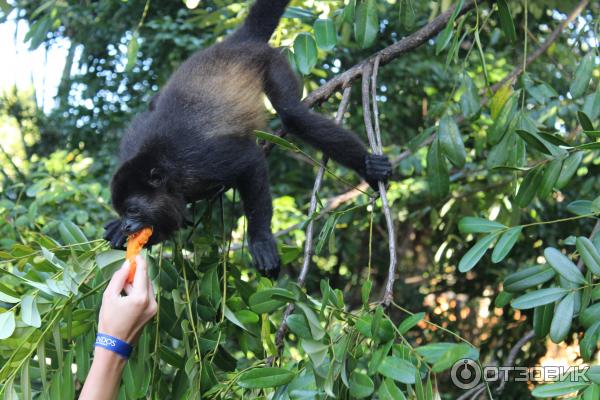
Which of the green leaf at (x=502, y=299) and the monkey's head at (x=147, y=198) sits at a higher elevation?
the green leaf at (x=502, y=299)

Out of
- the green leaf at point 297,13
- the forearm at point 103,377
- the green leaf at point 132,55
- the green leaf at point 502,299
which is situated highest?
the green leaf at point 297,13

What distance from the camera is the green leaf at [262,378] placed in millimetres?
1505

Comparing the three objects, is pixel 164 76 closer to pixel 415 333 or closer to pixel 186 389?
pixel 415 333

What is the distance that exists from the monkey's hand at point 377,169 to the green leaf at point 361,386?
3.72ft

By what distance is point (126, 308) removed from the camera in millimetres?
1696

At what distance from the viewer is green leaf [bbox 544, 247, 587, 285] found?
5.22 ft

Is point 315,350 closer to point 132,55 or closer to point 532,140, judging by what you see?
point 532,140

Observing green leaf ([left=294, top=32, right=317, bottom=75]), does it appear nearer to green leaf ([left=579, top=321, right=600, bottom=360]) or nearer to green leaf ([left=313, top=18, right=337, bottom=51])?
green leaf ([left=313, top=18, right=337, bottom=51])

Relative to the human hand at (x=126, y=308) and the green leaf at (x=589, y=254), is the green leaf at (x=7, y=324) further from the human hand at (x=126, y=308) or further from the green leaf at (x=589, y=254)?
the green leaf at (x=589, y=254)

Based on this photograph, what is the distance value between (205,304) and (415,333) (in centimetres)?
406

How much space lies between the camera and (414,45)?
266 centimetres

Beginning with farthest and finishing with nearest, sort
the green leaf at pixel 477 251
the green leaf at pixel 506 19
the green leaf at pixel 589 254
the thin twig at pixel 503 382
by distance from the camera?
the thin twig at pixel 503 382 < the green leaf at pixel 506 19 < the green leaf at pixel 477 251 < the green leaf at pixel 589 254

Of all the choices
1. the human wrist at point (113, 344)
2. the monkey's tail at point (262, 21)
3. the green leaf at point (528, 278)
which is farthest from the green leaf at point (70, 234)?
the monkey's tail at point (262, 21)

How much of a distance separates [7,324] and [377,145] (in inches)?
43.7
